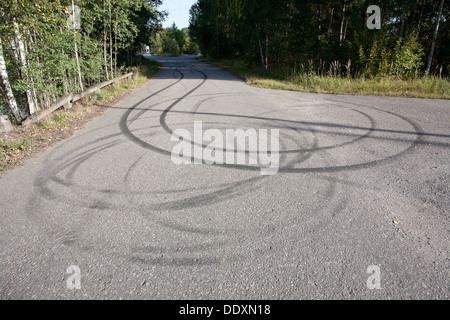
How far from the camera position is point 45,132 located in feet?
20.8

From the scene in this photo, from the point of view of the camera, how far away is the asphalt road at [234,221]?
2.12 metres

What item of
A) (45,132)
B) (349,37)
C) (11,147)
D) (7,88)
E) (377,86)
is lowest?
(11,147)

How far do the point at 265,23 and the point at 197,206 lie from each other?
1767 centimetres

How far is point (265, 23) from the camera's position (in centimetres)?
1736

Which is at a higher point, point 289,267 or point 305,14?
point 305,14

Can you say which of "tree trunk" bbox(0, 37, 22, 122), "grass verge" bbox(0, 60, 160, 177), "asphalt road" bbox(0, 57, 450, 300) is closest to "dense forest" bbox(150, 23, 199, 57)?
"grass verge" bbox(0, 60, 160, 177)

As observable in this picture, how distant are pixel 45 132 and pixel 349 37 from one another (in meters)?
17.2

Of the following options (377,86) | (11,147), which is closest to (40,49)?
(11,147)

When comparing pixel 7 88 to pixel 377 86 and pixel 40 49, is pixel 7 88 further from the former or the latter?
pixel 377 86

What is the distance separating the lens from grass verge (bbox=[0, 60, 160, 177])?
504 cm

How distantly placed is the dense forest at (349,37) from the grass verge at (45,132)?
1070 cm

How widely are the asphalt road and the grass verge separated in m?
0.41
